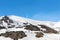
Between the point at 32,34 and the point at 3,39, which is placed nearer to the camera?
the point at 3,39

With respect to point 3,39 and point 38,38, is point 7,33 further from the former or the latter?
point 38,38

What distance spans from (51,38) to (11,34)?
8601mm

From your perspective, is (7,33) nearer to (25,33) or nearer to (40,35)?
(25,33)

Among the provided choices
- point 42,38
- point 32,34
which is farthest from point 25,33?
point 42,38

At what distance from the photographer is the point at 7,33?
4166 centimetres

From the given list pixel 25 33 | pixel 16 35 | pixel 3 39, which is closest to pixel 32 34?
pixel 25 33

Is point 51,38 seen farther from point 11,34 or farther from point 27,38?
point 11,34

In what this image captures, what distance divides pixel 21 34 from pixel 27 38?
2.03m

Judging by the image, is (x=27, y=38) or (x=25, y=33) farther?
(x=25, y=33)

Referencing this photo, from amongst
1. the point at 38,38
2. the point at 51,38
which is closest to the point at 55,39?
the point at 51,38

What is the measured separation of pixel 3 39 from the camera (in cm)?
3875

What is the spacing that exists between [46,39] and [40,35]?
232 cm

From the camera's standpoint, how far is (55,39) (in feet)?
130

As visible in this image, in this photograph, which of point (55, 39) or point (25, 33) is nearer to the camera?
point (55, 39)
